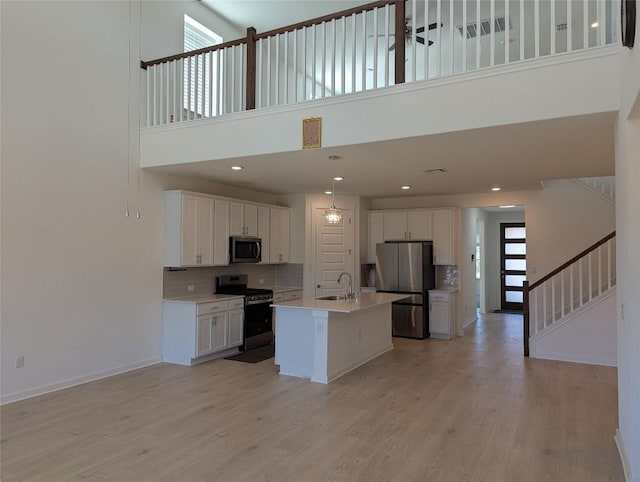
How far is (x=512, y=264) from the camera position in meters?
11.0

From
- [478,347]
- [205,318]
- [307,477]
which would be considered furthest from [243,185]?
[307,477]

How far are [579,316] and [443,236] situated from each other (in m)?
2.62

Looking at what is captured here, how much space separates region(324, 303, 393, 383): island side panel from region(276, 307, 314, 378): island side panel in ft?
0.82

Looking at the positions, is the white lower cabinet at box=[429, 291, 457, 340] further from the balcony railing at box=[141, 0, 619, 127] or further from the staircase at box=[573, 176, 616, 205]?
the balcony railing at box=[141, 0, 619, 127]

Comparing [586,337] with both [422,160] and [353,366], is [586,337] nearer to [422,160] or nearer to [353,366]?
[353,366]

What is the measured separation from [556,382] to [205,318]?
4.19 m

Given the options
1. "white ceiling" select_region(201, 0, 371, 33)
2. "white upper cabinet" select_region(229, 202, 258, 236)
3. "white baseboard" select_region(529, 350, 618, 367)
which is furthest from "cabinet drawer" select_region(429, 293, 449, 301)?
"white ceiling" select_region(201, 0, 371, 33)

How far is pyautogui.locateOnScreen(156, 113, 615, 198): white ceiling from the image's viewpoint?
393 cm

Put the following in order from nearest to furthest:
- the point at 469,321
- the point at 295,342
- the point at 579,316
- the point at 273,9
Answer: the point at 295,342, the point at 579,316, the point at 273,9, the point at 469,321

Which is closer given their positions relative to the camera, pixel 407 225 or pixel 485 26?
pixel 485 26

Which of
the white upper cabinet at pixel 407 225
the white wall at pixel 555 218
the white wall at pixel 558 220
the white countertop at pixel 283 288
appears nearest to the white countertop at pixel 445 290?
the white wall at pixel 555 218

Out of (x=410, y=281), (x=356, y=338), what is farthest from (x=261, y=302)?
(x=410, y=281)

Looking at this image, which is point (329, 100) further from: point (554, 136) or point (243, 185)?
point (243, 185)

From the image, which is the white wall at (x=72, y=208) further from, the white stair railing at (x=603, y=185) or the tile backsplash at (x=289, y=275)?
the white stair railing at (x=603, y=185)
